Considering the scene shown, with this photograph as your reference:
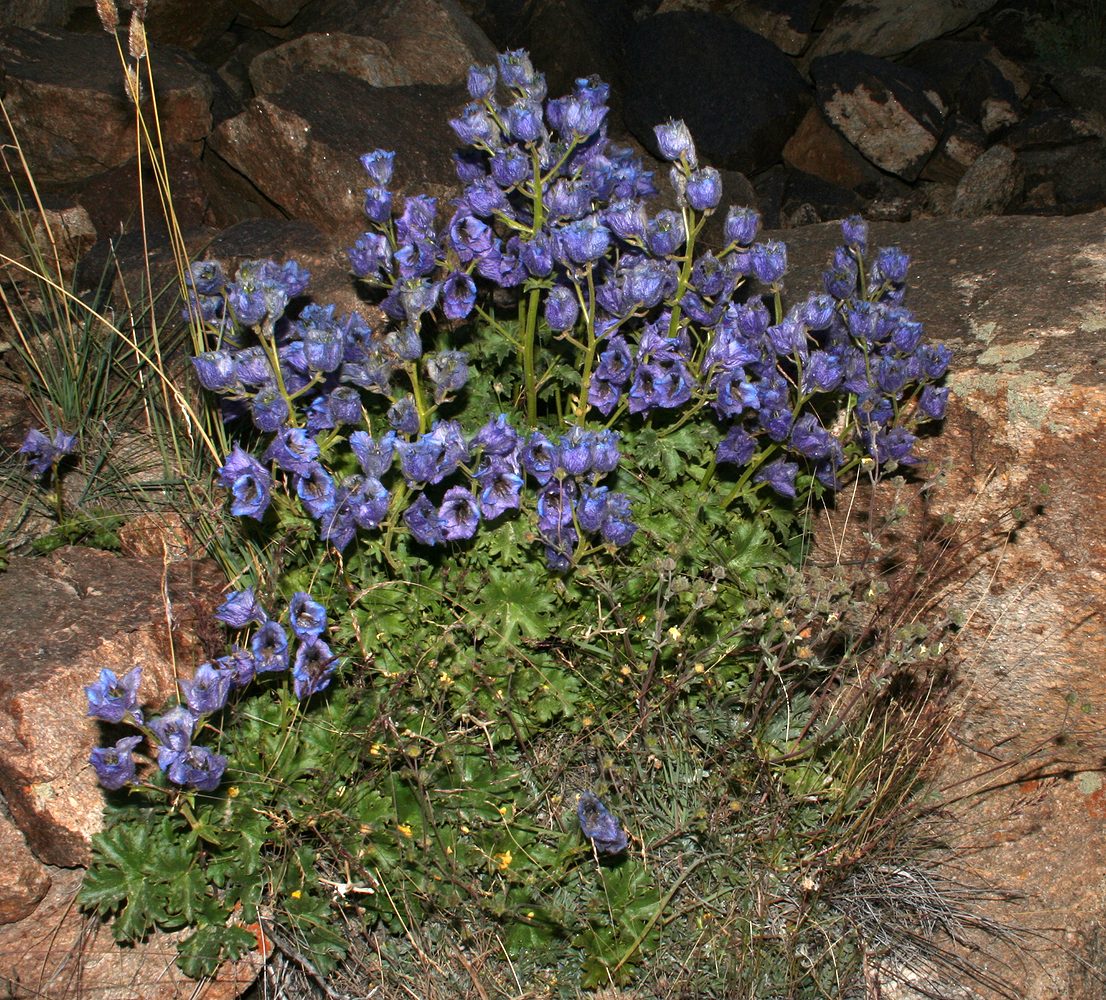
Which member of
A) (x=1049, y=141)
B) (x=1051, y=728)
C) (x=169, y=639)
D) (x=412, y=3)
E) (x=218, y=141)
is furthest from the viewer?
(x=1049, y=141)

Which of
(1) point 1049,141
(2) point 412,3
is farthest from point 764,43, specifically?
(2) point 412,3

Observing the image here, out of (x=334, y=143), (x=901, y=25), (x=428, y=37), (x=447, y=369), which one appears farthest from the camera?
(x=901, y=25)

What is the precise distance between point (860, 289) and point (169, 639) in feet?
8.22

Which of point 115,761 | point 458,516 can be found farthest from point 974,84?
point 115,761

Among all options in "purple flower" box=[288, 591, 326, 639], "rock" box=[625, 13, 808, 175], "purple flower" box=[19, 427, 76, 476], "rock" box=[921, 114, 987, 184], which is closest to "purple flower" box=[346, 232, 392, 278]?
"purple flower" box=[288, 591, 326, 639]

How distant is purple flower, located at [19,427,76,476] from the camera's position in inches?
145

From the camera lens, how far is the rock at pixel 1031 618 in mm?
3336

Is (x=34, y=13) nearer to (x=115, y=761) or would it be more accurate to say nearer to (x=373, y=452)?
(x=373, y=452)

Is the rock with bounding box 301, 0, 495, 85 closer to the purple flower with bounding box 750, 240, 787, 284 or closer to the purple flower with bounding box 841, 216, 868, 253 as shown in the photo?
the purple flower with bounding box 841, 216, 868, 253

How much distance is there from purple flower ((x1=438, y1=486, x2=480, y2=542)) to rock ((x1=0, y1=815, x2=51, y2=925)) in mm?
1406

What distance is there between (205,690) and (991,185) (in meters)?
5.90

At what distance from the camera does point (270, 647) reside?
2900 mm

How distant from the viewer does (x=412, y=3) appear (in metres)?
6.21

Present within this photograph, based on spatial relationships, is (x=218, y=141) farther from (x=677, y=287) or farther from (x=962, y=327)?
(x=962, y=327)
